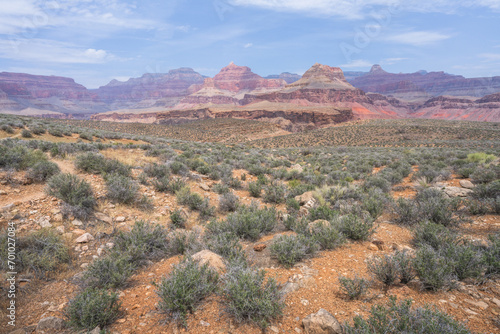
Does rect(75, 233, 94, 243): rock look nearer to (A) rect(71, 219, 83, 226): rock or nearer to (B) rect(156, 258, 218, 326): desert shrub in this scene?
(A) rect(71, 219, 83, 226): rock

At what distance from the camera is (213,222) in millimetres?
4895

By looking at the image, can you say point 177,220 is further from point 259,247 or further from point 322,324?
point 322,324

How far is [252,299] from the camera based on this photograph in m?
2.65

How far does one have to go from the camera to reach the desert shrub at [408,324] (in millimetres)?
2076

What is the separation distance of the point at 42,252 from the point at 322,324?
4.44m

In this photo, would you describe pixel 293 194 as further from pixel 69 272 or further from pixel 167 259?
pixel 69 272

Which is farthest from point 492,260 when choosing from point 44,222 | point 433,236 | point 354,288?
point 44,222

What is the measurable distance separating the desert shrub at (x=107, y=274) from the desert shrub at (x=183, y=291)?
836mm

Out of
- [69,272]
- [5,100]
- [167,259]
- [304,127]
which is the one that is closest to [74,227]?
[69,272]

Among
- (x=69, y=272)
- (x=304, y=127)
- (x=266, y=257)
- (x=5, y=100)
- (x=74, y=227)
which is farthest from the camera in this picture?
(x=5, y=100)

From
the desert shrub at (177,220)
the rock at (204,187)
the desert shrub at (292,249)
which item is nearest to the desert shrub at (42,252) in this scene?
the desert shrub at (177,220)

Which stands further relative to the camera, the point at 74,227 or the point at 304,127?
the point at 304,127

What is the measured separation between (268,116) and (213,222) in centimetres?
9176

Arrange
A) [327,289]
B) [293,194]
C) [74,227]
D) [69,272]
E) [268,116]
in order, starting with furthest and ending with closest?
[268,116]
[293,194]
[74,227]
[69,272]
[327,289]
